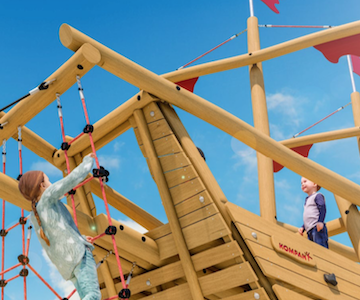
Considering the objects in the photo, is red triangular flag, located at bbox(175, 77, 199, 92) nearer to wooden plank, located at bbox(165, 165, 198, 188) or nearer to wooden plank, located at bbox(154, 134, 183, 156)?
wooden plank, located at bbox(154, 134, 183, 156)

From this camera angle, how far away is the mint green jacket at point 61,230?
2.61m

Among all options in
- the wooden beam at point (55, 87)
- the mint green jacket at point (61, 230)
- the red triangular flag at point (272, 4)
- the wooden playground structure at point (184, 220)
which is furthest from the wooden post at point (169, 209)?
the red triangular flag at point (272, 4)

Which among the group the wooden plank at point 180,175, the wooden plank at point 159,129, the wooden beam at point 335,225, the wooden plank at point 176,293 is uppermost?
the wooden plank at point 159,129

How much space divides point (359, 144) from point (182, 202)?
11.2 feet

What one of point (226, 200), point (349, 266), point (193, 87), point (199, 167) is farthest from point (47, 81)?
point (349, 266)

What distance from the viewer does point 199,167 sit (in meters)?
3.74

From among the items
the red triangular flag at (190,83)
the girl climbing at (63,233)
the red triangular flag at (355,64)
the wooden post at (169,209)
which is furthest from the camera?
the red triangular flag at (355,64)

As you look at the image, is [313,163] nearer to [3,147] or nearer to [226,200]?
[226,200]

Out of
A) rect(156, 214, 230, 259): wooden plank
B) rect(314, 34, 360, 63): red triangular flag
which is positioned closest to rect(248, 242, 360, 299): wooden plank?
rect(156, 214, 230, 259): wooden plank

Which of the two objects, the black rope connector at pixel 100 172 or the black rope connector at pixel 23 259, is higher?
the black rope connector at pixel 100 172

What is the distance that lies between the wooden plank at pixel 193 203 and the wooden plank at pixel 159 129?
54 centimetres

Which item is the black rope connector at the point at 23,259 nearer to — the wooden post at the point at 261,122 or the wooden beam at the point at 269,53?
the wooden beam at the point at 269,53

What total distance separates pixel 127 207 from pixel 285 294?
1693 mm

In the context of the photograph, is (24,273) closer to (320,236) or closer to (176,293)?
(176,293)
